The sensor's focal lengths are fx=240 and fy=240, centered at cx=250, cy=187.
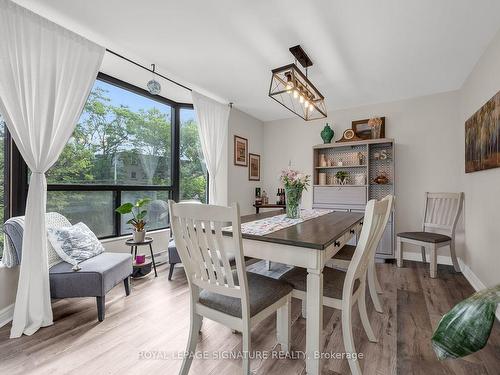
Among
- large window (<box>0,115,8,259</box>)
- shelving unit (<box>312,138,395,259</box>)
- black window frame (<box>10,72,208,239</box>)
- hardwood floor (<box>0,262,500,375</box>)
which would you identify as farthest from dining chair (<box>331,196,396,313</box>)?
large window (<box>0,115,8,259</box>)

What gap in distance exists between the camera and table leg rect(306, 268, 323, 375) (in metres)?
1.25

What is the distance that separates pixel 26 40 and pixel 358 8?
248cm

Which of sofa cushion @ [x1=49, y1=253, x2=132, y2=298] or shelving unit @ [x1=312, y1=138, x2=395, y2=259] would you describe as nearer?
sofa cushion @ [x1=49, y1=253, x2=132, y2=298]

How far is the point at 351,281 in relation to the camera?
1.36 m

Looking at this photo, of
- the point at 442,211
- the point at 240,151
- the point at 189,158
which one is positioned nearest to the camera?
the point at 442,211

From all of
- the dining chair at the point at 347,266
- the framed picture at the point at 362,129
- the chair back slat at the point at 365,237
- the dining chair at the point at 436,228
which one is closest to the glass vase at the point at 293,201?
the dining chair at the point at 347,266

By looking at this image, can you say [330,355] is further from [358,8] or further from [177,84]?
[177,84]

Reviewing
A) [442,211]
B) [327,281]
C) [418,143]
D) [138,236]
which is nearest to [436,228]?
[442,211]

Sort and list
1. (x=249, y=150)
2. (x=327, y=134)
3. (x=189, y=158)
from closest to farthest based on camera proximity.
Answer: (x=189, y=158)
(x=327, y=134)
(x=249, y=150)

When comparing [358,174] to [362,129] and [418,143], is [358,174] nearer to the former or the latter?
[362,129]

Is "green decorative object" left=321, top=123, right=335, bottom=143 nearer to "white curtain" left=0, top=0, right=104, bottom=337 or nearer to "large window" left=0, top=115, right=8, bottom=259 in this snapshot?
"white curtain" left=0, top=0, right=104, bottom=337

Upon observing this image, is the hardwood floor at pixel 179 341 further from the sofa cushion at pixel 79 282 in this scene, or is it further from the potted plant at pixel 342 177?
the potted plant at pixel 342 177

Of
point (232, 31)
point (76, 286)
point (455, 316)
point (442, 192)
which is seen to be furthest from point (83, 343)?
point (442, 192)

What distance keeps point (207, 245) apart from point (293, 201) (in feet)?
3.53
